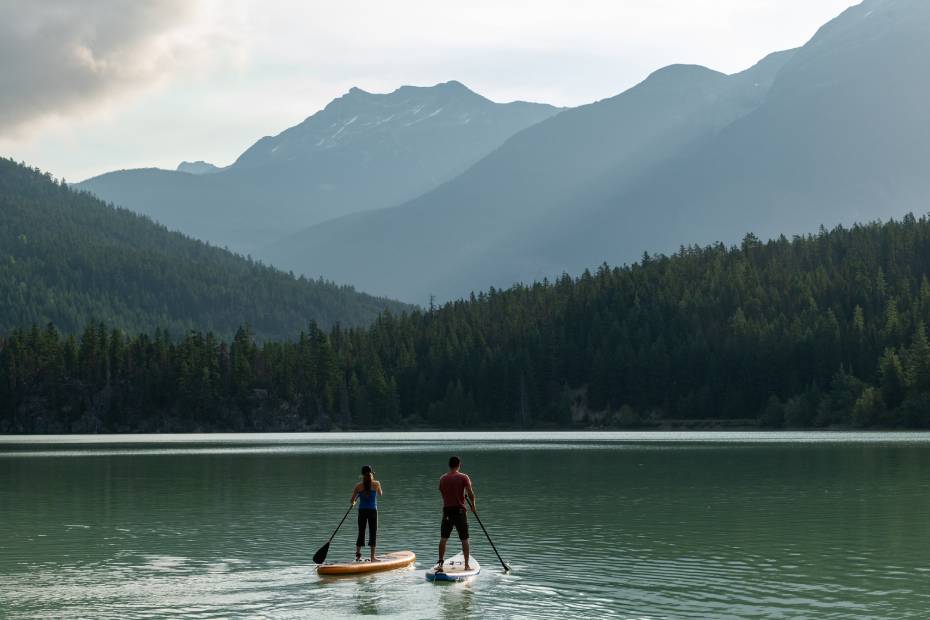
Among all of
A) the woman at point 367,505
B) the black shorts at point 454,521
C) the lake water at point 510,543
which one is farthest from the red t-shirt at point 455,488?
the woman at point 367,505

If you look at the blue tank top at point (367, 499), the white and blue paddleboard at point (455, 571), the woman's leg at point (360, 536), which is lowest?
the white and blue paddleboard at point (455, 571)

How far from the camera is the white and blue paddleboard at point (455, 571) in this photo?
134 feet

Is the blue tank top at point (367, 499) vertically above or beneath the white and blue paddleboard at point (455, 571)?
above

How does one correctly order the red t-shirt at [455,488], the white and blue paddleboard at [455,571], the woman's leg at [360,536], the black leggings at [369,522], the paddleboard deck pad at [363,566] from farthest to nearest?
the black leggings at [369,522]
the woman's leg at [360,536]
the red t-shirt at [455,488]
the paddleboard deck pad at [363,566]
the white and blue paddleboard at [455,571]

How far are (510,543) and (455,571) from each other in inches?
356

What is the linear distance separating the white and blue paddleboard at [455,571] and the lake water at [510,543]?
0.46 m

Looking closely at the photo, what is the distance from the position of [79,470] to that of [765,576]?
73.9 m

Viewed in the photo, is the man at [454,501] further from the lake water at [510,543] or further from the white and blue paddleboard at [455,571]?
the lake water at [510,543]

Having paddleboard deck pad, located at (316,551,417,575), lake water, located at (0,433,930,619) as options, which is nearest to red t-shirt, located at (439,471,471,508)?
lake water, located at (0,433,930,619)

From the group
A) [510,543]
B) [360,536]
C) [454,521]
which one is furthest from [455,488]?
[510,543]

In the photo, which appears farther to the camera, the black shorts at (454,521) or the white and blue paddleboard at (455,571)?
the black shorts at (454,521)

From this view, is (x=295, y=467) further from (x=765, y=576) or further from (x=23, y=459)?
(x=765, y=576)

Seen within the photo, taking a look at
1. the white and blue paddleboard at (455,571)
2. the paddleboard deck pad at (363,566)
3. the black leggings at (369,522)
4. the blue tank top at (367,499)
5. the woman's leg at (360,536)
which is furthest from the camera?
the blue tank top at (367,499)

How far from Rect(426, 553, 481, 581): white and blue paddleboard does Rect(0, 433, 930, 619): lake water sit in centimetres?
46
